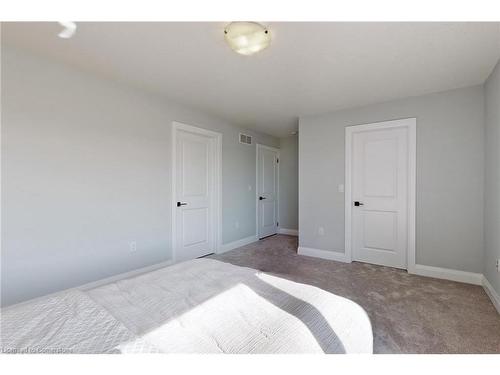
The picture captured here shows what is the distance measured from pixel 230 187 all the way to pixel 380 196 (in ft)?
7.74

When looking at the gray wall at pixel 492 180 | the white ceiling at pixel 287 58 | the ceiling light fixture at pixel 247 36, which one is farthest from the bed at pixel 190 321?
the gray wall at pixel 492 180

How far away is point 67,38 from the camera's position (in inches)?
77.2

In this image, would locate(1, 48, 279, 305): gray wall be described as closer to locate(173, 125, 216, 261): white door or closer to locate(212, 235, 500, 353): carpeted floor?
locate(173, 125, 216, 261): white door

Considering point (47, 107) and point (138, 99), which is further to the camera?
point (138, 99)

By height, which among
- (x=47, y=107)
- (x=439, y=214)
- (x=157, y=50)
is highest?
(x=157, y=50)

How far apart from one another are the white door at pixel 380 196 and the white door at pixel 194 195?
219 centimetres

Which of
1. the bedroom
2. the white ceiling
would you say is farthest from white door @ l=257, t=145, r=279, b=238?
the white ceiling

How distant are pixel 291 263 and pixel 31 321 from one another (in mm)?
3056

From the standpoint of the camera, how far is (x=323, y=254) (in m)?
3.90

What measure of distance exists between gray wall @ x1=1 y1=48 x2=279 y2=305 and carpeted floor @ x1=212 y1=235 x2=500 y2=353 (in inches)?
62.1
